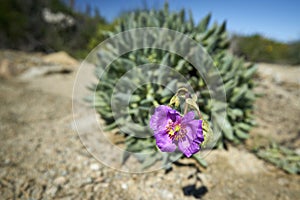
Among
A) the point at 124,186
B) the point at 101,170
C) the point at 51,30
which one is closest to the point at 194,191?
the point at 124,186

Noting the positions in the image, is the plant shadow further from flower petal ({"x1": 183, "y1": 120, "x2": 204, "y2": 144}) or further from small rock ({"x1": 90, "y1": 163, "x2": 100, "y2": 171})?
flower petal ({"x1": 183, "y1": 120, "x2": 204, "y2": 144})

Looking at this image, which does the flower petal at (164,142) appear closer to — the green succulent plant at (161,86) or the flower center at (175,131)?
the flower center at (175,131)

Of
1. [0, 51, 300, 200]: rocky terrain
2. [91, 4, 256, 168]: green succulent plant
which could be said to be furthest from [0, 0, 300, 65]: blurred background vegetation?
[91, 4, 256, 168]: green succulent plant

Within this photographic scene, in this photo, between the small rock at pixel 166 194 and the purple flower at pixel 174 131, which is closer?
the purple flower at pixel 174 131

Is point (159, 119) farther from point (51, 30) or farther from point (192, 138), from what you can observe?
point (51, 30)

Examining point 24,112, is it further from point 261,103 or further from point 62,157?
point 261,103

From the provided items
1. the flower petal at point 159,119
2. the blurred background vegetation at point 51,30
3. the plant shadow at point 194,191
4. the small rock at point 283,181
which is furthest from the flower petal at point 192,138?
the blurred background vegetation at point 51,30

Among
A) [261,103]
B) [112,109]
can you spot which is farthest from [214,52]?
[261,103]
